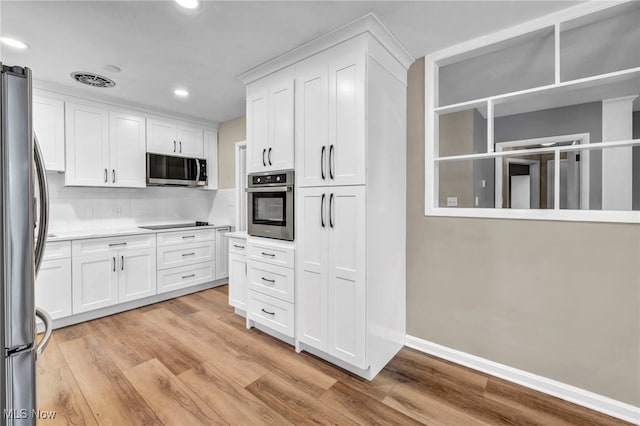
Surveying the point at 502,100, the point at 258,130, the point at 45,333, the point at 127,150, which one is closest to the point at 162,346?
the point at 45,333

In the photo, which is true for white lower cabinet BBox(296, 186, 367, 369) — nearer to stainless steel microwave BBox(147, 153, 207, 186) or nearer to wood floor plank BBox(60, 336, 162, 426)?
wood floor plank BBox(60, 336, 162, 426)

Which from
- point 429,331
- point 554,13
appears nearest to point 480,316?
point 429,331

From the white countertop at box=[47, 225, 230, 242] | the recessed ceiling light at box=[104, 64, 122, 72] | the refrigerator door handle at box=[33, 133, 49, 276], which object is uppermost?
the recessed ceiling light at box=[104, 64, 122, 72]

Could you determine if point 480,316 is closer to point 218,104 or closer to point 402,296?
point 402,296

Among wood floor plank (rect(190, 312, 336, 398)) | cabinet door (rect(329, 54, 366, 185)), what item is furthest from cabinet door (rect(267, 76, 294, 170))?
wood floor plank (rect(190, 312, 336, 398))

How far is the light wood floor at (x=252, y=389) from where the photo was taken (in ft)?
5.47

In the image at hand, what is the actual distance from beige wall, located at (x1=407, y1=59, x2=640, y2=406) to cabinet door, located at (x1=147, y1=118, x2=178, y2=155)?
3.12m

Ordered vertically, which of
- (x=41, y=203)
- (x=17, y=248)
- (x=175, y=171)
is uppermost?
(x=175, y=171)

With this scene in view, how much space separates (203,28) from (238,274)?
218cm

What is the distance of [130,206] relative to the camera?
3.81 m

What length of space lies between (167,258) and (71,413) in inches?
79.1

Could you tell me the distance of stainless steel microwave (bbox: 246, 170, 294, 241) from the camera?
92.6 inches

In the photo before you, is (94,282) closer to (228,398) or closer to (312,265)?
(228,398)

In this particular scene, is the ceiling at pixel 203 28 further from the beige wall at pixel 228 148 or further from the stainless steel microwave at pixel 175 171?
the beige wall at pixel 228 148
